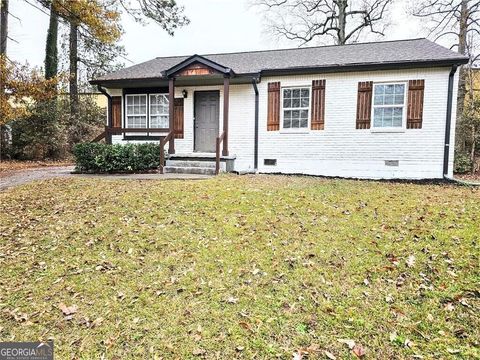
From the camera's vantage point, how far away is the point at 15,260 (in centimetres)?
454

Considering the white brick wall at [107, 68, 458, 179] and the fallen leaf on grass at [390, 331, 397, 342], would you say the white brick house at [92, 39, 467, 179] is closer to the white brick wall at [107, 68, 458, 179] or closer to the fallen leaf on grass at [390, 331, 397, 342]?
the white brick wall at [107, 68, 458, 179]

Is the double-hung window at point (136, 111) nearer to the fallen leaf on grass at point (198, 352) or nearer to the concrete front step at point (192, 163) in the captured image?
the concrete front step at point (192, 163)

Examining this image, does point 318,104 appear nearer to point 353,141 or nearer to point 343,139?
point 343,139

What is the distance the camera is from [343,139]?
1084 cm

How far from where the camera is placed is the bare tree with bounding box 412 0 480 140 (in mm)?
15828

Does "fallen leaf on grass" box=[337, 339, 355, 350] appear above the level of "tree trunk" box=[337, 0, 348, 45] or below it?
below

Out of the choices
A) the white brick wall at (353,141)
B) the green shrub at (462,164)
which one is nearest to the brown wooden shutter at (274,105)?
the white brick wall at (353,141)

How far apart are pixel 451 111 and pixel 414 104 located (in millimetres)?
977

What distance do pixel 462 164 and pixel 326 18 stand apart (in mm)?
13942

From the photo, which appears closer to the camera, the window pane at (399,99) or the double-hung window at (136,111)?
the window pane at (399,99)

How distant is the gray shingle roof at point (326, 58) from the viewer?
Result: 10.1 m

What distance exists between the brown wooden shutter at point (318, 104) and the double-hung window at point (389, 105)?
1515 mm

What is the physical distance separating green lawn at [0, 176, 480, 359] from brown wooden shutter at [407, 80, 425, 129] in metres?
3.96

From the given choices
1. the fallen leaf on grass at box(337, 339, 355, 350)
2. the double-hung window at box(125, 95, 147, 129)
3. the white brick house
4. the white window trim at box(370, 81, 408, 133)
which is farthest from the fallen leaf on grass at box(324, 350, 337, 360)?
the double-hung window at box(125, 95, 147, 129)
